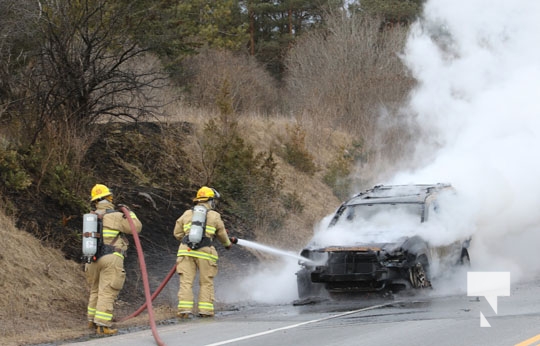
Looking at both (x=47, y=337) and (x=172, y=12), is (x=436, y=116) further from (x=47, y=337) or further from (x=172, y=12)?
(x=47, y=337)

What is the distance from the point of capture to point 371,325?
10.1m

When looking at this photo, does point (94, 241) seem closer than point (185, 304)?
Yes

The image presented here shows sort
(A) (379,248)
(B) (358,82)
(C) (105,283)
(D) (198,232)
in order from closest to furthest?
(C) (105,283) < (D) (198,232) < (A) (379,248) < (B) (358,82)

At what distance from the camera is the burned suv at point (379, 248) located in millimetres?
12492

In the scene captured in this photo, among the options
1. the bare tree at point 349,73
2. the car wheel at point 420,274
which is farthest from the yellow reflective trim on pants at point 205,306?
the bare tree at point 349,73

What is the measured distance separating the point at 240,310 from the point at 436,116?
12160mm

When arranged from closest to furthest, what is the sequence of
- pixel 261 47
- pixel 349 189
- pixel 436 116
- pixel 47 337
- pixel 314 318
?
pixel 47 337 < pixel 314 318 < pixel 436 116 < pixel 349 189 < pixel 261 47

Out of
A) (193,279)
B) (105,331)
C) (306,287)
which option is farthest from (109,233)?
(306,287)

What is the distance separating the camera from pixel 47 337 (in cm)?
1005

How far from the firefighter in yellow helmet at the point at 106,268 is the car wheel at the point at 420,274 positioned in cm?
456

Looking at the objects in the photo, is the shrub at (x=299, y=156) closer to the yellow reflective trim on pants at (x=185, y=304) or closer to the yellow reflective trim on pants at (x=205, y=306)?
the yellow reflective trim on pants at (x=205, y=306)

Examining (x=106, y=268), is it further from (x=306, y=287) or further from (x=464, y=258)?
(x=464, y=258)

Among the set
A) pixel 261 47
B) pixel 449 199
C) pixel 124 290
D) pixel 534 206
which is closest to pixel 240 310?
pixel 124 290

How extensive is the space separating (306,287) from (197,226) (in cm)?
265
